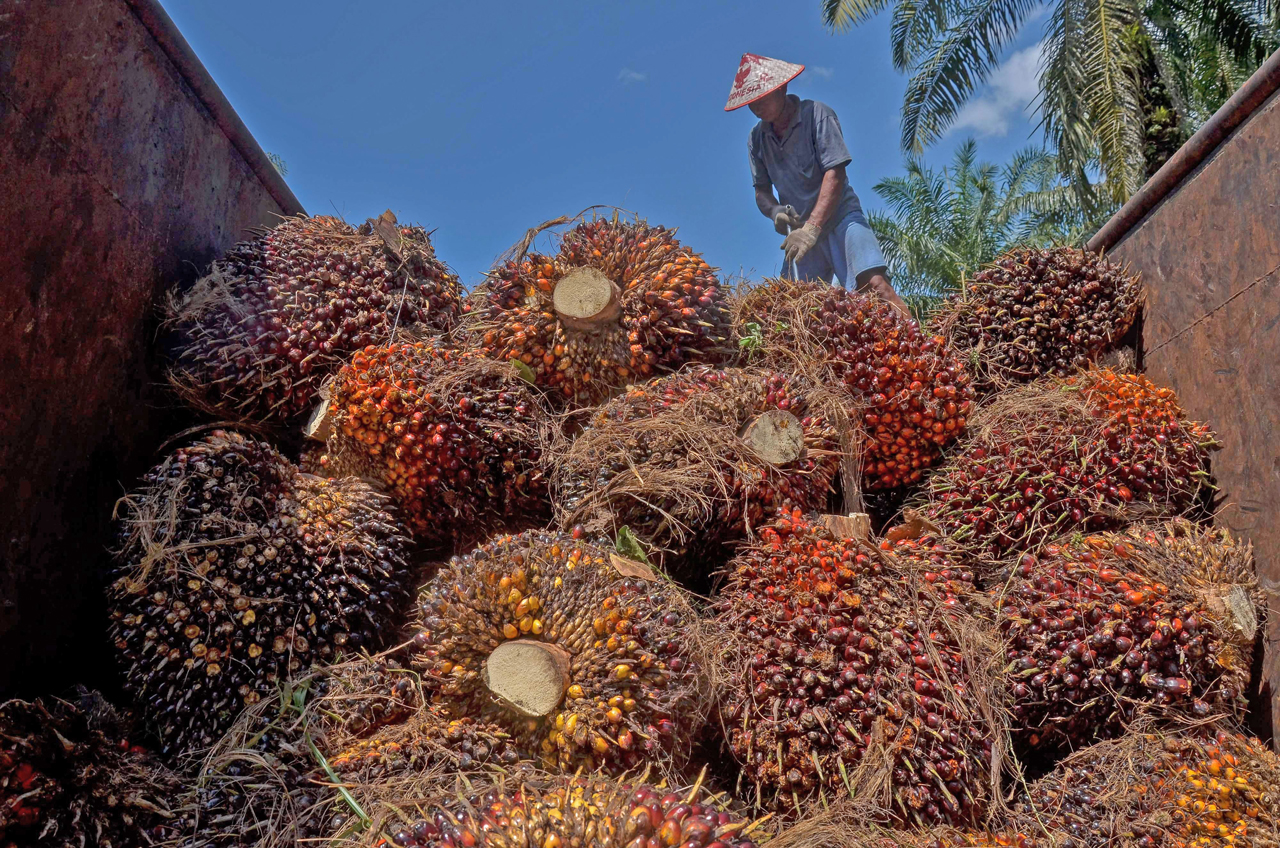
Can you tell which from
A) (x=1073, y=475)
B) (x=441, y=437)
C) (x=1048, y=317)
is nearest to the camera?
(x=441, y=437)

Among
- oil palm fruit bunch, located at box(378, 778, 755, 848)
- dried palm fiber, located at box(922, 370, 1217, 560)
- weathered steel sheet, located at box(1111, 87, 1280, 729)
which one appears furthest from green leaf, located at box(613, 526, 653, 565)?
weathered steel sheet, located at box(1111, 87, 1280, 729)

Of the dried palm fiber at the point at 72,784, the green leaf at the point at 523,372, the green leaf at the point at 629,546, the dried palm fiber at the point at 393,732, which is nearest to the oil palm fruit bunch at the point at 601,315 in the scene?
the green leaf at the point at 523,372

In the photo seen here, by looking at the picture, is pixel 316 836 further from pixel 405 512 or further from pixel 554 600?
pixel 405 512

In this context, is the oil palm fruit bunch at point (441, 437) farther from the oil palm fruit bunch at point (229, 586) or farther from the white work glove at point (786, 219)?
the white work glove at point (786, 219)

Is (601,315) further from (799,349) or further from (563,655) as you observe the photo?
(563,655)

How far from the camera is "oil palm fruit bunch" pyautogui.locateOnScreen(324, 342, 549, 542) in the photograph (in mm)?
2641

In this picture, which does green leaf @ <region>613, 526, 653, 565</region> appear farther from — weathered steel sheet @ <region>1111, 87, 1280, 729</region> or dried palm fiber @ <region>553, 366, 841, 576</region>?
weathered steel sheet @ <region>1111, 87, 1280, 729</region>

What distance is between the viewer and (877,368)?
2984 mm

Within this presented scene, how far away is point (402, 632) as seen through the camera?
2.50 meters

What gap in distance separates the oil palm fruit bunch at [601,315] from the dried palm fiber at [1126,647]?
143 cm

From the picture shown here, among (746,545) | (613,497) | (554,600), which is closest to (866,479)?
(746,545)

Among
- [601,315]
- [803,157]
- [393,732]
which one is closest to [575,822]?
[393,732]

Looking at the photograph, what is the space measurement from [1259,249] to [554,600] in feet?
8.54

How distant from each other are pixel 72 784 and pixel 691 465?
5.80 ft
